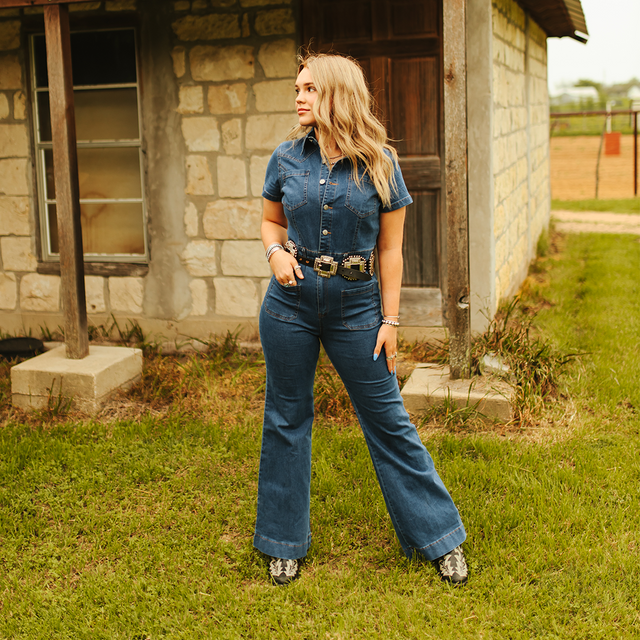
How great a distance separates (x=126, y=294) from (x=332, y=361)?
12.6 ft

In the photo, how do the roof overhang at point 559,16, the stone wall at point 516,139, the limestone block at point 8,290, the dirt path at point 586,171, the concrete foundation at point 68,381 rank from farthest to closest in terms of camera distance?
1. the dirt path at point 586,171
2. the roof overhang at point 559,16
3. the limestone block at point 8,290
4. the stone wall at point 516,139
5. the concrete foundation at point 68,381

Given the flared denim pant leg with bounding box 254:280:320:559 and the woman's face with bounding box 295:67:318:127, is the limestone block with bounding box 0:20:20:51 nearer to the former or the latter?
the woman's face with bounding box 295:67:318:127

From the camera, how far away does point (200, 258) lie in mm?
5953

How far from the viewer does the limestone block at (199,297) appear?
19.7 feet

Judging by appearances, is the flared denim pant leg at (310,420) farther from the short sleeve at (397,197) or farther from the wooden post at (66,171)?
the wooden post at (66,171)

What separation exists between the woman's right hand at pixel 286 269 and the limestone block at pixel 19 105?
14.4ft

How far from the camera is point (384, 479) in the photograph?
2.77 meters

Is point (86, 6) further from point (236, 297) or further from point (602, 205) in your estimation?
point (602, 205)

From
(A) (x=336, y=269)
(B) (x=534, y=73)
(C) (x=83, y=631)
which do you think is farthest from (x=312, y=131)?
(B) (x=534, y=73)

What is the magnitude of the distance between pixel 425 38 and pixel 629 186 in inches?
634

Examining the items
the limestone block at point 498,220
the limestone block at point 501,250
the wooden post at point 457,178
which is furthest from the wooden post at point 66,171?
the limestone block at point 501,250

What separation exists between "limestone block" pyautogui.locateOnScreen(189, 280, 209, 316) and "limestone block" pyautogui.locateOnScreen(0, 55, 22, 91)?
2164 millimetres

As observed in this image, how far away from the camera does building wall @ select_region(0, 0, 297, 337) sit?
5648mm

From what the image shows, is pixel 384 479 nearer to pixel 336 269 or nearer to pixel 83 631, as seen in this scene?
pixel 336 269
